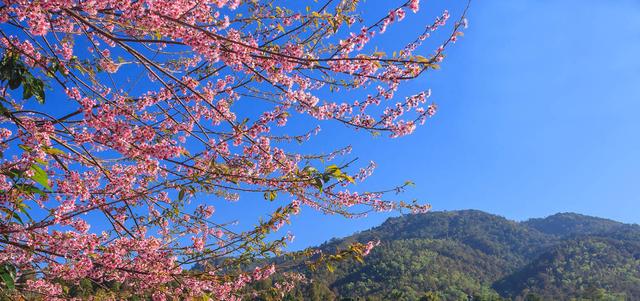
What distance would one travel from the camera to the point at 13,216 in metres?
2.76

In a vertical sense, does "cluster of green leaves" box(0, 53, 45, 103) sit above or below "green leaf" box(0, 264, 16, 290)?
above

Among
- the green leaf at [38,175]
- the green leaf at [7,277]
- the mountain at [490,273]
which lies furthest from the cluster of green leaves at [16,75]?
the mountain at [490,273]

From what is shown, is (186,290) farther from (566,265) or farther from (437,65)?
(566,265)

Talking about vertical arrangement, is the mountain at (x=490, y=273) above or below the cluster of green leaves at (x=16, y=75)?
above

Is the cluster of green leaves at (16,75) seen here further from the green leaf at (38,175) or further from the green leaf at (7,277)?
the green leaf at (7,277)

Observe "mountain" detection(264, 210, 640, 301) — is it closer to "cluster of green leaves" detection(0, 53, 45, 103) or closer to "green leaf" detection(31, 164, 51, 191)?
"cluster of green leaves" detection(0, 53, 45, 103)

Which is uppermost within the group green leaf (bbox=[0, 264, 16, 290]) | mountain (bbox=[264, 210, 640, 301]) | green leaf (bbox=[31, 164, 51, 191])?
mountain (bbox=[264, 210, 640, 301])

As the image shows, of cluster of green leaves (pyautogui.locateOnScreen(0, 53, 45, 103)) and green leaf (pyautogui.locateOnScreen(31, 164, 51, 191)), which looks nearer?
green leaf (pyautogui.locateOnScreen(31, 164, 51, 191))

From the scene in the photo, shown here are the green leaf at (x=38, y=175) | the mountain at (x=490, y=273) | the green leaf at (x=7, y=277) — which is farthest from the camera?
the mountain at (x=490, y=273)

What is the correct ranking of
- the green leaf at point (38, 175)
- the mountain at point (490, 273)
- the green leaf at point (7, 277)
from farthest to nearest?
the mountain at point (490, 273) < the green leaf at point (7, 277) < the green leaf at point (38, 175)

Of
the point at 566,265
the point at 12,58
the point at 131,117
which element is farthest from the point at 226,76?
the point at 566,265

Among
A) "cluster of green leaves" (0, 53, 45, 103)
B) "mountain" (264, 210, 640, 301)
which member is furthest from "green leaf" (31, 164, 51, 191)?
"mountain" (264, 210, 640, 301)

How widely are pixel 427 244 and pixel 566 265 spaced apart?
3753 centimetres

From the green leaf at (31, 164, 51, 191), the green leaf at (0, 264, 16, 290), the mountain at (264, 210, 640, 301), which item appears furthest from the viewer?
the mountain at (264, 210, 640, 301)
